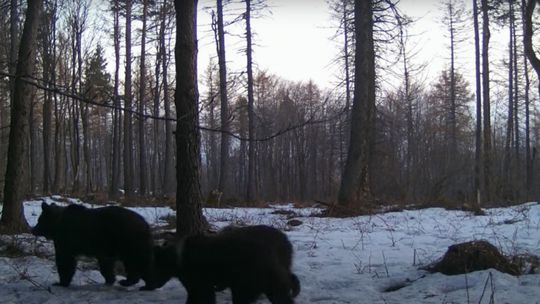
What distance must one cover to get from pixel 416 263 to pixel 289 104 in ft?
143

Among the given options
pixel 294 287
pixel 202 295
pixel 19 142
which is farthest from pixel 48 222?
pixel 19 142

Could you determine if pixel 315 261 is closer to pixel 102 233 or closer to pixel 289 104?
pixel 102 233

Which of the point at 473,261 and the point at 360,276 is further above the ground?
the point at 473,261

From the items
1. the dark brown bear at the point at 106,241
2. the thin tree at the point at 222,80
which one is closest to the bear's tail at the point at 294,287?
the dark brown bear at the point at 106,241

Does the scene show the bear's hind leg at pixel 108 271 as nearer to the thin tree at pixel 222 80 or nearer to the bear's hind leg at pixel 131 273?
the bear's hind leg at pixel 131 273

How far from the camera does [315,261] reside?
6.55m

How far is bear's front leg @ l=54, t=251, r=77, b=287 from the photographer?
17.3 ft

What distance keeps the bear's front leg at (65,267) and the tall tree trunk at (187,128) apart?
1374mm

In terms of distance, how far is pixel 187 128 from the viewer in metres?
6.08

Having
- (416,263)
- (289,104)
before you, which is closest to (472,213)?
(416,263)

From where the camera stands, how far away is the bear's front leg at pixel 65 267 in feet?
17.3

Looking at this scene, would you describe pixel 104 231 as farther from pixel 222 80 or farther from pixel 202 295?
pixel 222 80

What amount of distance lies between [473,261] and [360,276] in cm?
119

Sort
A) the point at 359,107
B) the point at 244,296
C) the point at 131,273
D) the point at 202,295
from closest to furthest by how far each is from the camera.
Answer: the point at 244,296
the point at 202,295
the point at 131,273
the point at 359,107
